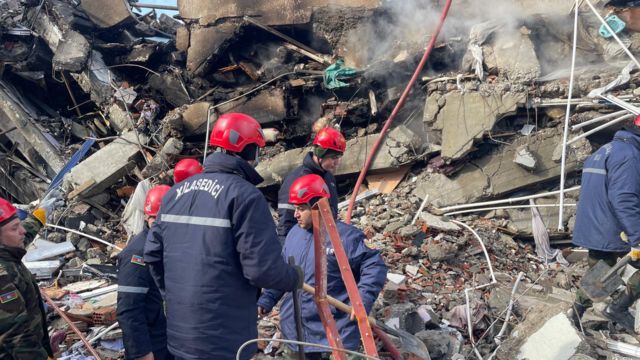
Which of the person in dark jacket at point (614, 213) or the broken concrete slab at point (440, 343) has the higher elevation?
the person in dark jacket at point (614, 213)

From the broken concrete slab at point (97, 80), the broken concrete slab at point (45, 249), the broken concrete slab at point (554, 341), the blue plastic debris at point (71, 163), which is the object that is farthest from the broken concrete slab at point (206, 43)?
the broken concrete slab at point (554, 341)

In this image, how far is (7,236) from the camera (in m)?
2.86

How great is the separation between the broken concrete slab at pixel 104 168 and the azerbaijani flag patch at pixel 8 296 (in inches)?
224

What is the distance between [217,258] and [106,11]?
30.2ft

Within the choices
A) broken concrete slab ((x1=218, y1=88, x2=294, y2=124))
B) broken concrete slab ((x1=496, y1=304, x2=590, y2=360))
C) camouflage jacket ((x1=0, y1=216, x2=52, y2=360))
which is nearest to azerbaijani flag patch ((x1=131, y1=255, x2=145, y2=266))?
camouflage jacket ((x1=0, y1=216, x2=52, y2=360))

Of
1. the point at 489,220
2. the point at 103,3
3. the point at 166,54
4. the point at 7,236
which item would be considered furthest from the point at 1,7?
the point at 489,220

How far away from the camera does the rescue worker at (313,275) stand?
3068 millimetres

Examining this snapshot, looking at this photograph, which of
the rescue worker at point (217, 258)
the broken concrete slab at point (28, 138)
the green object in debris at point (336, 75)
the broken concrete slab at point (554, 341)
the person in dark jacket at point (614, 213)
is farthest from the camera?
the broken concrete slab at point (28, 138)

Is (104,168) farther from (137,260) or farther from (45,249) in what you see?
(137,260)

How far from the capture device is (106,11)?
1009cm

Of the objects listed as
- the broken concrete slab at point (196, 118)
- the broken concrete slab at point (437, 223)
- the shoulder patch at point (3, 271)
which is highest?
the shoulder patch at point (3, 271)

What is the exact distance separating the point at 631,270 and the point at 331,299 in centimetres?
412

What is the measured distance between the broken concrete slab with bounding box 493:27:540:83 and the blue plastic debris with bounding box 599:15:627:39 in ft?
3.23

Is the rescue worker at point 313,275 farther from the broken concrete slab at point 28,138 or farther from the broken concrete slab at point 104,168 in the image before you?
the broken concrete slab at point 28,138
